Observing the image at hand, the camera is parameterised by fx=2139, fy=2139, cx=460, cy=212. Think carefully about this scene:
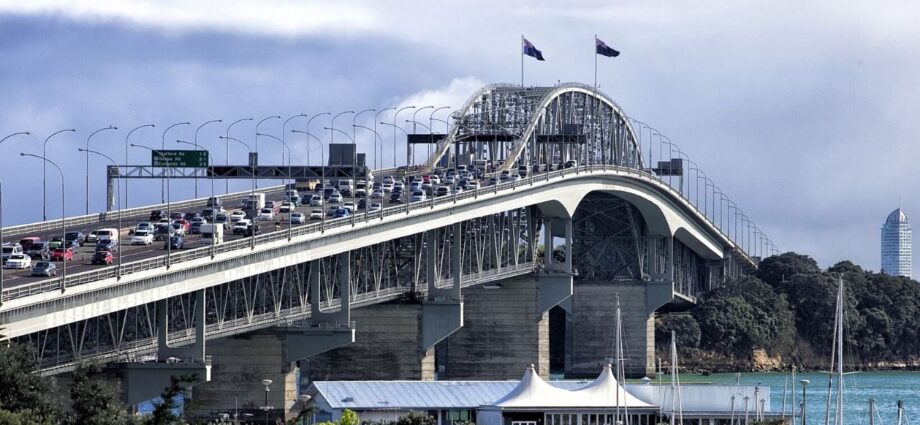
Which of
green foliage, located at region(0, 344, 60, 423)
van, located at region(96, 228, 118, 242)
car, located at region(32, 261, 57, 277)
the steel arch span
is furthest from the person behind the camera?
the steel arch span

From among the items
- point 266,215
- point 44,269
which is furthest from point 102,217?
point 44,269

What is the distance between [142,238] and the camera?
100688mm

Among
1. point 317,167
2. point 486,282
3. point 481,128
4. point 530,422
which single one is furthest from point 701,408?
point 481,128

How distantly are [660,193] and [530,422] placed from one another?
83.2m

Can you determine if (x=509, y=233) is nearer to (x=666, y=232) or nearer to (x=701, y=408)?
(x=666, y=232)

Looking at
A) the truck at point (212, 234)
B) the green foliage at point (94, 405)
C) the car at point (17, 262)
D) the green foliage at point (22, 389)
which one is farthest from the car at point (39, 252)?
the green foliage at point (94, 405)

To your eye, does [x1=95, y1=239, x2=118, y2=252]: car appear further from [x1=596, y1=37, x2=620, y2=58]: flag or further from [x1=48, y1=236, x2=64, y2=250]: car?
[x1=596, y1=37, x2=620, y2=58]: flag

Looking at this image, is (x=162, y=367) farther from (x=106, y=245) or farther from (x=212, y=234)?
(x=106, y=245)

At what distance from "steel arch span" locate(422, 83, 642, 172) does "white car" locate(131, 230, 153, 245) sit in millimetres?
58916

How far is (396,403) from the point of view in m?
98.6

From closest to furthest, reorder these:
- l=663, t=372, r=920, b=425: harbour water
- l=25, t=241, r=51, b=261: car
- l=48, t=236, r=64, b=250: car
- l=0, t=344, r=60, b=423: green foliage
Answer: l=0, t=344, r=60, b=423: green foliage → l=25, t=241, r=51, b=261: car → l=48, t=236, r=64, b=250: car → l=663, t=372, r=920, b=425: harbour water

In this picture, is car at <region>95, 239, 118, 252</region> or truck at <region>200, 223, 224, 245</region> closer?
car at <region>95, 239, 118, 252</region>

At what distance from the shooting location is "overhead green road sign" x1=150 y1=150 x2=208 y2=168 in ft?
353

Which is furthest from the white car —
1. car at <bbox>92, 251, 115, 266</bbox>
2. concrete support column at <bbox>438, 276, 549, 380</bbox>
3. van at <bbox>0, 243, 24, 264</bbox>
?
concrete support column at <bbox>438, 276, 549, 380</bbox>
